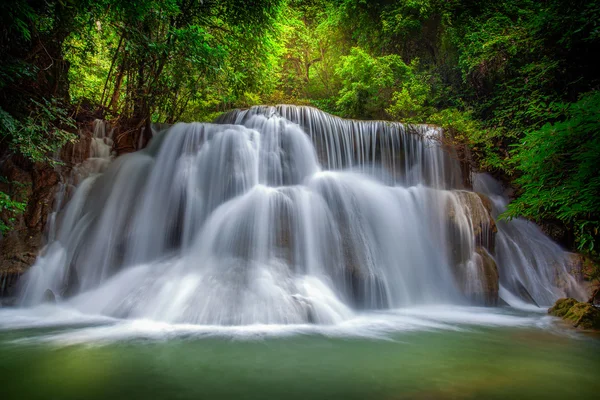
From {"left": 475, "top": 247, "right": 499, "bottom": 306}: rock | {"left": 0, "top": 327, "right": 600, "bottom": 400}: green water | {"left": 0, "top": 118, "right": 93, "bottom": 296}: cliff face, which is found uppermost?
{"left": 0, "top": 118, "right": 93, "bottom": 296}: cliff face

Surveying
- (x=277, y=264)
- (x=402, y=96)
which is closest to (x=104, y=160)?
(x=277, y=264)

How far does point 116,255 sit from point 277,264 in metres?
3.35

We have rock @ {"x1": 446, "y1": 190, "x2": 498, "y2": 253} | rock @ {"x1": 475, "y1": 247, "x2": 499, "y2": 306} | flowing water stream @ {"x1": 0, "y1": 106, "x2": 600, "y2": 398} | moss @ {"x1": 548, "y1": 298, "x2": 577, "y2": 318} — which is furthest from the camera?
rock @ {"x1": 446, "y1": 190, "x2": 498, "y2": 253}

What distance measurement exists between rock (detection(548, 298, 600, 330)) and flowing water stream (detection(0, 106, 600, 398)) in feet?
0.86

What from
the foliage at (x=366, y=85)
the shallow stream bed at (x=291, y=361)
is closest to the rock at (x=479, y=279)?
the shallow stream bed at (x=291, y=361)

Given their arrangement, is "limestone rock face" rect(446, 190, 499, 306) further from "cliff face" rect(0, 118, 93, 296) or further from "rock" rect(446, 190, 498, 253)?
"cliff face" rect(0, 118, 93, 296)

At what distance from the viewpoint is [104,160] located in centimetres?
862

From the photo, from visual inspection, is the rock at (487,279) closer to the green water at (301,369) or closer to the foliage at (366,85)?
the green water at (301,369)

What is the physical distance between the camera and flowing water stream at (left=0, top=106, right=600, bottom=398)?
2973 millimetres

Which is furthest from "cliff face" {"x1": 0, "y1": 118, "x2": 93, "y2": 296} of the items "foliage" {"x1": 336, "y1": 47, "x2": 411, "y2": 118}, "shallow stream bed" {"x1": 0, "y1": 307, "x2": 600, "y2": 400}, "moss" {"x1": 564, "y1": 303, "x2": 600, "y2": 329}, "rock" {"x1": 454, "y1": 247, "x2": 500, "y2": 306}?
"foliage" {"x1": 336, "y1": 47, "x2": 411, "y2": 118}

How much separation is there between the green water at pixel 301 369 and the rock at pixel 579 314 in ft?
2.76

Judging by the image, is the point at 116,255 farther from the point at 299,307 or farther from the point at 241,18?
→ the point at 241,18

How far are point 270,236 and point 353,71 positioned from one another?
9.78 metres

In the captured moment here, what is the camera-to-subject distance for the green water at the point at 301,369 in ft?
8.36
